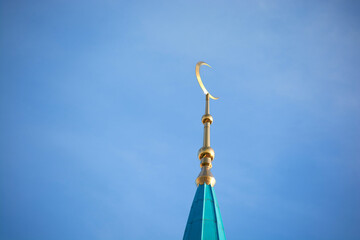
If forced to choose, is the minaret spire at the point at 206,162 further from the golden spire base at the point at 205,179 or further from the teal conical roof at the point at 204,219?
the teal conical roof at the point at 204,219

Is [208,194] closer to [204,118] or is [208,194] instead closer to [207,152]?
[207,152]

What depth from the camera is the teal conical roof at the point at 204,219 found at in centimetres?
1358

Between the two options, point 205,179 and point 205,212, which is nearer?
point 205,212

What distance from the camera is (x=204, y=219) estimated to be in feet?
46.1

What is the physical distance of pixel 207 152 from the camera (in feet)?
54.3

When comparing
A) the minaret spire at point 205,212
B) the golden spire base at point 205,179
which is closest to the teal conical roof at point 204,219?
the minaret spire at point 205,212

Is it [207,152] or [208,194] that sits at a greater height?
[207,152]

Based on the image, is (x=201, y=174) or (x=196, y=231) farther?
(x=201, y=174)

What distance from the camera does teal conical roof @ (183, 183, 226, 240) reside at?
13578mm


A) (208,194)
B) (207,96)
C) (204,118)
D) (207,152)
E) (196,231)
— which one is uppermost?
A: (207,96)

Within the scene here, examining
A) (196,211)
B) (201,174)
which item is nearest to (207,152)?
(201,174)

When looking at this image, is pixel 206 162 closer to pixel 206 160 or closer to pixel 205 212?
pixel 206 160

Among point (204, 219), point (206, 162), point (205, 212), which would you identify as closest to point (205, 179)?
point (206, 162)

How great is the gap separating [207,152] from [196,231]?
3.53m
